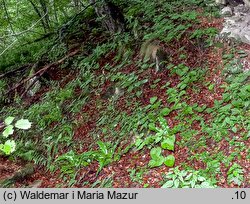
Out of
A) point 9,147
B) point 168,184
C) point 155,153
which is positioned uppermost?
point 9,147

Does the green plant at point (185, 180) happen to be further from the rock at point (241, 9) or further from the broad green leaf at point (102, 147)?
the rock at point (241, 9)

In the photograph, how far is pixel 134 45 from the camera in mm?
7352

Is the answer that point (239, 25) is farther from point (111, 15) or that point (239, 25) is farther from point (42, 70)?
point (42, 70)

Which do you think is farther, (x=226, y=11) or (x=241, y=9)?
(x=226, y=11)

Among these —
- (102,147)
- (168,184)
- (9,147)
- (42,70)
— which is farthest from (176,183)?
(42,70)

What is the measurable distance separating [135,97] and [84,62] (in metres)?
2.63

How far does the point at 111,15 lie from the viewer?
25.6 ft

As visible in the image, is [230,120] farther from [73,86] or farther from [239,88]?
[73,86]

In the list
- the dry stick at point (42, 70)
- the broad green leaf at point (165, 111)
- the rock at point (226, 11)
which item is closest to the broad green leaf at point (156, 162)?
the broad green leaf at point (165, 111)

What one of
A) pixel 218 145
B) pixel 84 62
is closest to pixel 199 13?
pixel 84 62

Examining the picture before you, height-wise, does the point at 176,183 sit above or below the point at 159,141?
below

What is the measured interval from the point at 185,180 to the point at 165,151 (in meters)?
0.74

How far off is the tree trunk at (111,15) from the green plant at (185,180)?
4913mm

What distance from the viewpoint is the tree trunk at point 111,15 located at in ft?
25.3
